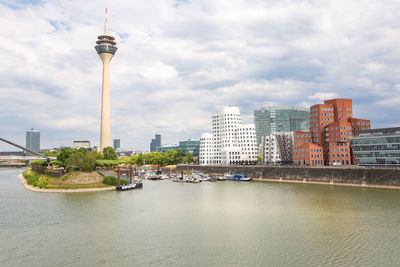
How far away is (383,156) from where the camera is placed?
295 feet

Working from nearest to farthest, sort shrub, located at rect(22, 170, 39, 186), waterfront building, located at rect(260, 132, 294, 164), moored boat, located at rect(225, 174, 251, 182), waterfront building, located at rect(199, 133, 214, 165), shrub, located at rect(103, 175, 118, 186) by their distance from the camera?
1. shrub, located at rect(103, 175, 118, 186)
2. shrub, located at rect(22, 170, 39, 186)
3. moored boat, located at rect(225, 174, 251, 182)
4. waterfront building, located at rect(260, 132, 294, 164)
5. waterfront building, located at rect(199, 133, 214, 165)

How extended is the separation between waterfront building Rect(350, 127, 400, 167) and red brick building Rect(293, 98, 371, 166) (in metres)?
7.27

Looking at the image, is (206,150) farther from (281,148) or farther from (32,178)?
(32,178)

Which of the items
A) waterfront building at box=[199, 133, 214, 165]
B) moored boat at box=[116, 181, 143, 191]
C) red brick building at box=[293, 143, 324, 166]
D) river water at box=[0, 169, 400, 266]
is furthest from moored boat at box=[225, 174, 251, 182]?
river water at box=[0, 169, 400, 266]

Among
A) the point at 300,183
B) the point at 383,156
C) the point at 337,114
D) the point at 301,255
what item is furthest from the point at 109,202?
the point at 337,114

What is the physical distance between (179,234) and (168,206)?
19.8 meters

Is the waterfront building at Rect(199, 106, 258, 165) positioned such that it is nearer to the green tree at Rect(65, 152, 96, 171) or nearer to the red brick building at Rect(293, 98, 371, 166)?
the red brick building at Rect(293, 98, 371, 166)

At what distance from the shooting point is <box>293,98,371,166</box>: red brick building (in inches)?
4173

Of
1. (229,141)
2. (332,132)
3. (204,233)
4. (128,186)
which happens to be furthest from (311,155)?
(204,233)

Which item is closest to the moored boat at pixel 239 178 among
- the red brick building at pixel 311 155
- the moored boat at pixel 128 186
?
the red brick building at pixel 311 155

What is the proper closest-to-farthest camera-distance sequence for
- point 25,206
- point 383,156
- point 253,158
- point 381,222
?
→ point 381,222
point 25,206
point 383,156
point 253,158

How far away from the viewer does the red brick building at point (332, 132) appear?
10600 centimetres

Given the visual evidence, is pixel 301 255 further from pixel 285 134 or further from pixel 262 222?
pixel 285 134

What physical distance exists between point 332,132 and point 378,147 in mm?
19413
